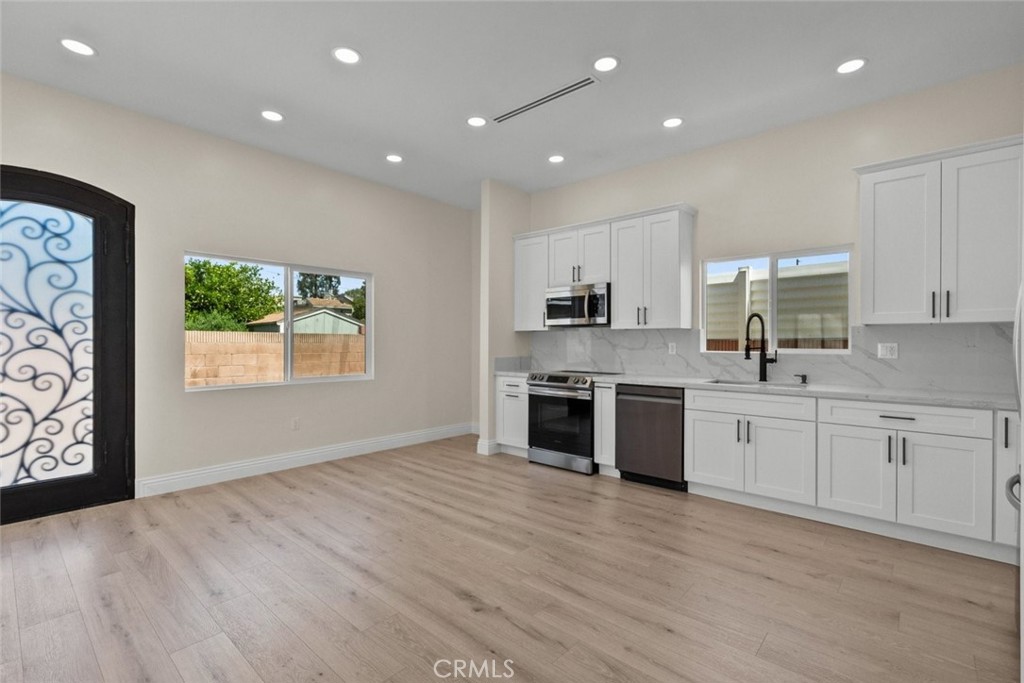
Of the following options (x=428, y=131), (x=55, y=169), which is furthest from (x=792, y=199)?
(x=55, y=169)

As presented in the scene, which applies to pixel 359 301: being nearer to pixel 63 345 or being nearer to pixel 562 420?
pixel 63 345

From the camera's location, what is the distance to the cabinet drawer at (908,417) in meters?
2.75

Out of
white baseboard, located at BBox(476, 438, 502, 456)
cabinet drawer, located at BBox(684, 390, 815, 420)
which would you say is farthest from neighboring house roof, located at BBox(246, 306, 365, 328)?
cabinet drawer, located at BBox(684, 390, 815, 420)

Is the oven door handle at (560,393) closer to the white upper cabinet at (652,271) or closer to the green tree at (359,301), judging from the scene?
the white upper cabinet at (652,271)

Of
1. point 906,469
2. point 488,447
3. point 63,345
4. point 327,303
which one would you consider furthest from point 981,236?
point 63,345

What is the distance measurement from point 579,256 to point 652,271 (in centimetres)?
84

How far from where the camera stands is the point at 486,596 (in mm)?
2324

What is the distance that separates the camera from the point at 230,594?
2.34 metres

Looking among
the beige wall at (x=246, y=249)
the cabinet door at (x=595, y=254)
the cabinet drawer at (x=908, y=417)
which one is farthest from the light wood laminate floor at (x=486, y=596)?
the cabinet door at (x=595, y=254)

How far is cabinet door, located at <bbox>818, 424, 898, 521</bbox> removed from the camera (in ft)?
9.88

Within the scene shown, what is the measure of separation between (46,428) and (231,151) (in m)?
2.65

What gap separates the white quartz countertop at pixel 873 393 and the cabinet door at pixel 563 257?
1424 mm

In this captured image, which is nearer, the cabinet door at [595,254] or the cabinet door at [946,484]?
the cabinet door at [946,484]

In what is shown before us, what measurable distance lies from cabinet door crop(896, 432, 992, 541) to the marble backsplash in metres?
0.65
